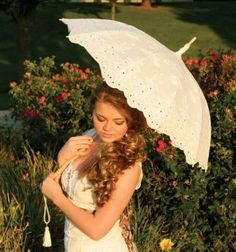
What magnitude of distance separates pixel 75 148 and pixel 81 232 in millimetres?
408

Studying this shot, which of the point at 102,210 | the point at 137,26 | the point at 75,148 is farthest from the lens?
the point at 137,26

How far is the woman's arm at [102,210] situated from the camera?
9.91 ft

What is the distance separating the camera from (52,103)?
7133 mm

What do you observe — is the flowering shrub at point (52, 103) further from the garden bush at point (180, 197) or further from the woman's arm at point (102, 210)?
the woman's arm at point (102, 210)

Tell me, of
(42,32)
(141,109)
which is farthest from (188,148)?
(42,32)

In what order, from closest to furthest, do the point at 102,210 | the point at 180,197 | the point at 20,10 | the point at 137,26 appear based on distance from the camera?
1. the point at 102,210
2. the point at 180,197
3. the point at 20,10
4. the point at 137,26

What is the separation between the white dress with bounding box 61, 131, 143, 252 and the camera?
3.23 m

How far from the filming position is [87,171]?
321 cm

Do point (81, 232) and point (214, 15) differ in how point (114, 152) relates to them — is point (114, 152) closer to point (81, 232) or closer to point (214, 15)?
point (81, 232)

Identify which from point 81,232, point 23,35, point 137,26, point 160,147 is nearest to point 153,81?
point 81,232

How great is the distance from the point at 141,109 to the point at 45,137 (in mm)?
4180

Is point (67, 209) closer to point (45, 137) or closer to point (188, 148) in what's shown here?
point (188, 148)

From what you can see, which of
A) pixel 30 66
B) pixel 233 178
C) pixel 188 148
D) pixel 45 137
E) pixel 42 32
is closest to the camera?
pixel 188 148

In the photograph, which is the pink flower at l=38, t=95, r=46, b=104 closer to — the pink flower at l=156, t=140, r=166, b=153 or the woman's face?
the pink flower at l=156, t=140, r=166, b=153
